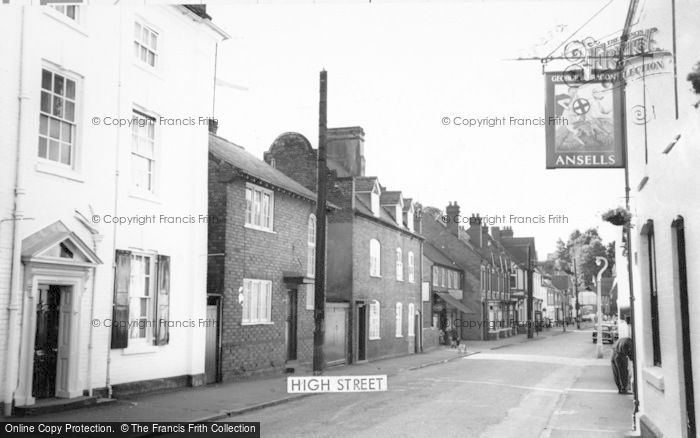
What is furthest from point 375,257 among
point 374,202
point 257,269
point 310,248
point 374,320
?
point 257,269

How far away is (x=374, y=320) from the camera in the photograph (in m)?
21.5

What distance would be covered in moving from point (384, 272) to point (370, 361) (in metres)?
3.38

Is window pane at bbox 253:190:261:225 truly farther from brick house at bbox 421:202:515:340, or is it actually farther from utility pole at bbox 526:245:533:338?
utility pole at bbox 526:245:533:338

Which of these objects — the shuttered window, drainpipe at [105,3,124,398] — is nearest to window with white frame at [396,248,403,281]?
the shuttered window

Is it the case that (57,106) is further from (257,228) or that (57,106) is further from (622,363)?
(622,363)

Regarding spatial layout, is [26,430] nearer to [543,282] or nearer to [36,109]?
[36,109]

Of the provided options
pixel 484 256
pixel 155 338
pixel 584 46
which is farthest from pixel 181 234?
pixel 484 256

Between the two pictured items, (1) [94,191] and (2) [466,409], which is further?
(2) [466,409]

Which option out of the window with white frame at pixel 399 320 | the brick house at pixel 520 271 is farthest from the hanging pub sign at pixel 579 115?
the window with white frame at pixel 399 320

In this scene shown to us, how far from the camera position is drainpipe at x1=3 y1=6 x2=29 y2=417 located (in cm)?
786

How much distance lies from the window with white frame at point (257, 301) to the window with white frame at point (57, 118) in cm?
634

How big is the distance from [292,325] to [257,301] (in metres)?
2.33

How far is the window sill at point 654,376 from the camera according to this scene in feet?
23.4

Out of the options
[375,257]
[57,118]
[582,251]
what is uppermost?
[57,118]
